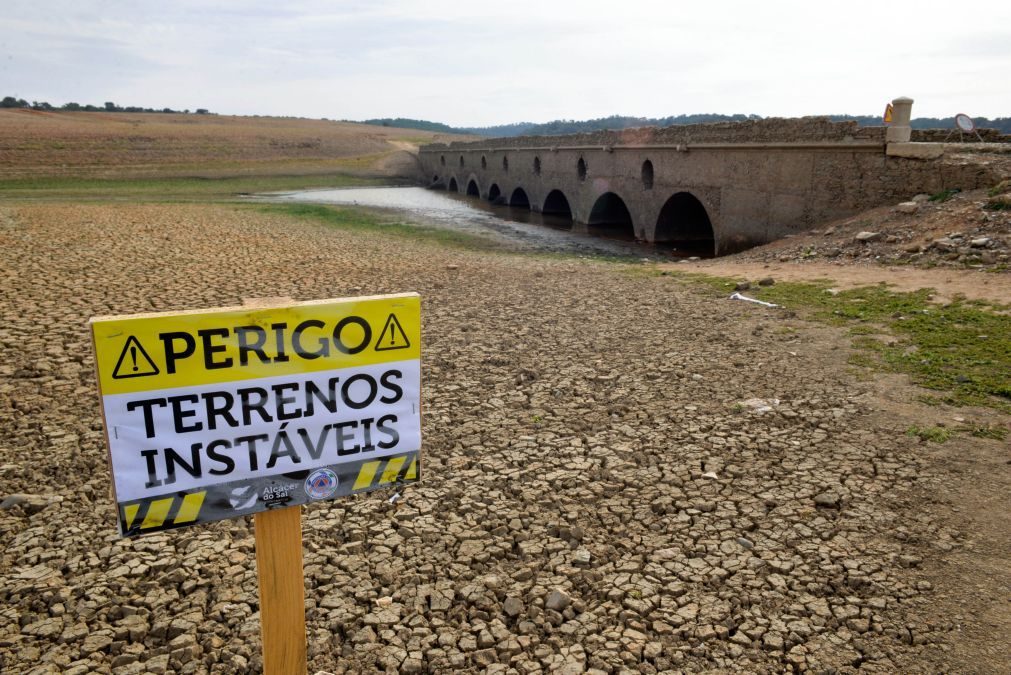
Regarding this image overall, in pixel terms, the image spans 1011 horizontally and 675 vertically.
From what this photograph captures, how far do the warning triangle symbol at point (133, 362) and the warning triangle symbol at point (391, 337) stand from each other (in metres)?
0.74

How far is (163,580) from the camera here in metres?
3.92

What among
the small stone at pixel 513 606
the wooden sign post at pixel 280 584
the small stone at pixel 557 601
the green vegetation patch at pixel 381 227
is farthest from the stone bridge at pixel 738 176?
the wooden sign post at pixel 280 584

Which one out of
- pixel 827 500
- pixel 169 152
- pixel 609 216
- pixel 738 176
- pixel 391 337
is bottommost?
pixel 827 500

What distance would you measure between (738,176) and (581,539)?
15666mm

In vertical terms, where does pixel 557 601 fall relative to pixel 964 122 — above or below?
below

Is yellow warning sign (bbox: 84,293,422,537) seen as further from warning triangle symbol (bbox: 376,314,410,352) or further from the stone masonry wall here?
the stone masonry wall

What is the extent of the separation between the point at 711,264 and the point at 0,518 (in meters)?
13.4

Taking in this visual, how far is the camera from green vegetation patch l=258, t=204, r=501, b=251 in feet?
66.4

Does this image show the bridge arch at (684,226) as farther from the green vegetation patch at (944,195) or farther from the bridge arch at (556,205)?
the bridge arch at (556,205)

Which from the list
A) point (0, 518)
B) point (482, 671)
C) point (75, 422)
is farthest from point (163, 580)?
point (75, 422)

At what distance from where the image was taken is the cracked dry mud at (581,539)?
344 cm

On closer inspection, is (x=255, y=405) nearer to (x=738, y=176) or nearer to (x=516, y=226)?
(x=738, y=176)

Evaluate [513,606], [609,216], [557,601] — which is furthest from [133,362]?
[609,216]

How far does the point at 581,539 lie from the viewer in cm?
437
